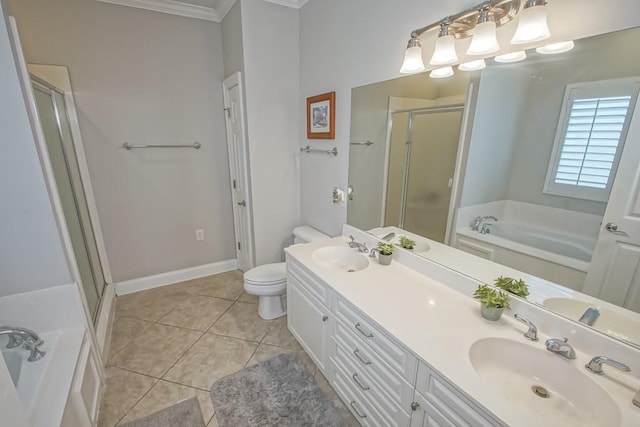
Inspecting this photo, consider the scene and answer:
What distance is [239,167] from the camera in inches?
109

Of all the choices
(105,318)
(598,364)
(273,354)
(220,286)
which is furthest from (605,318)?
(105,318)

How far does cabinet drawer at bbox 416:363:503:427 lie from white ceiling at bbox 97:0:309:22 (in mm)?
2686

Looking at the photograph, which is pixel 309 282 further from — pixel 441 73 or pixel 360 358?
pixel 441 73

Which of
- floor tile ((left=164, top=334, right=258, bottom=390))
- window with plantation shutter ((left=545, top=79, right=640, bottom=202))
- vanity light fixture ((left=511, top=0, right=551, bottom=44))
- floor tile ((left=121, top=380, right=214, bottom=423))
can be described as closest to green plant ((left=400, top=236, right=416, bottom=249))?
window with plantation shutter ((left=545, top=79, right=640, bottom=202))

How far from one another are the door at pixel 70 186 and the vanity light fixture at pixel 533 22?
2.41 metres

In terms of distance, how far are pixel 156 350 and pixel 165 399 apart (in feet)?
1.57

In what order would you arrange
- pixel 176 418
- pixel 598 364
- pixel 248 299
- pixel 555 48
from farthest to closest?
pixel 248 299, pixel 176 418, pixel 555 48, pixel 598 364

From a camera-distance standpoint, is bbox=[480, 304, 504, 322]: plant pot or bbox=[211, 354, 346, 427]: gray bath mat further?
bbox=[211, 354, 346, 427]: gray bath mat

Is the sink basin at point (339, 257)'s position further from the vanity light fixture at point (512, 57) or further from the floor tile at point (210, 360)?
the vanity light fixture at point (512, 57)

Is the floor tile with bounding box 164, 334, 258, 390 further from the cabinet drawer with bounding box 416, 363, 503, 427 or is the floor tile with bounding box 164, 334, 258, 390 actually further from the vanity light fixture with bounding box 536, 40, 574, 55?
the vanity light fixture with bounding box 536, 40, 574, 55

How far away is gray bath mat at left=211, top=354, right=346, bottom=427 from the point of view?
1524mm

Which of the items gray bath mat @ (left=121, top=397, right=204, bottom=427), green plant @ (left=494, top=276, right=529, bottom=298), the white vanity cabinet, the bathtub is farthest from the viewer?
the white vanity cabinet

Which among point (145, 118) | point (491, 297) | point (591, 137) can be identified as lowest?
point (491, 297)

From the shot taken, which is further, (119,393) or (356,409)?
(119,393)
